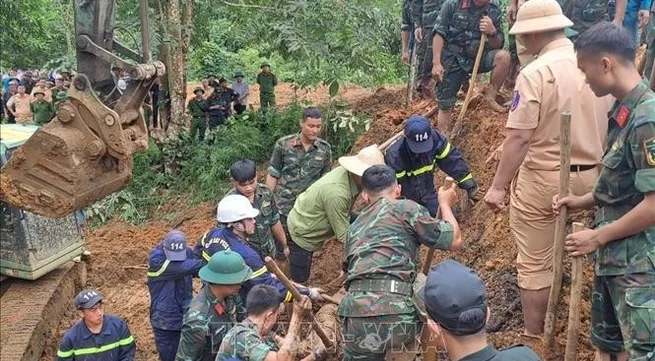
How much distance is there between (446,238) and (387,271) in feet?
1.31

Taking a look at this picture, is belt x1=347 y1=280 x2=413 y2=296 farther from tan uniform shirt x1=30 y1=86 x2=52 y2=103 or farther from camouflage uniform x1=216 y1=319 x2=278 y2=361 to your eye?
tan uniform shirt x1=30 y1=86 x2=52 y2=103

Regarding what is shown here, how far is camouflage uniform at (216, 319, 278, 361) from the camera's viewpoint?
4.00m

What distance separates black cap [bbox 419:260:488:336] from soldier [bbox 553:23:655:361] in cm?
118

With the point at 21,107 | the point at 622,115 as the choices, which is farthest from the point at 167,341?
the point at 21,107

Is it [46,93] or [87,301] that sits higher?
[87,301]

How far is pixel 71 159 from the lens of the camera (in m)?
4.79

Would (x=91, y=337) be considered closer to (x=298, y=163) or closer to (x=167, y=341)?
(x=167, y=341)

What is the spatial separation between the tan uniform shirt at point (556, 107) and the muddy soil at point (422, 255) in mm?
1240

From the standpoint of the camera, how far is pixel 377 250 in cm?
421

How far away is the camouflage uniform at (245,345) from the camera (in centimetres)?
400

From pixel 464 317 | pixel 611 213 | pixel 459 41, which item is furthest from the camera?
pixel 459 41

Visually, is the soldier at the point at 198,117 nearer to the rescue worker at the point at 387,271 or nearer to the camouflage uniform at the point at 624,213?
the rescue worker at the point at 387,271

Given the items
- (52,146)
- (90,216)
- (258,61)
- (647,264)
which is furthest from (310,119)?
(258,61)

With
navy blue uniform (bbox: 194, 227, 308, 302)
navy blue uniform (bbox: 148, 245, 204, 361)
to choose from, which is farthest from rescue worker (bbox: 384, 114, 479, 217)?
navy blue uniform (bbox: 148, 245, 204, 361)
